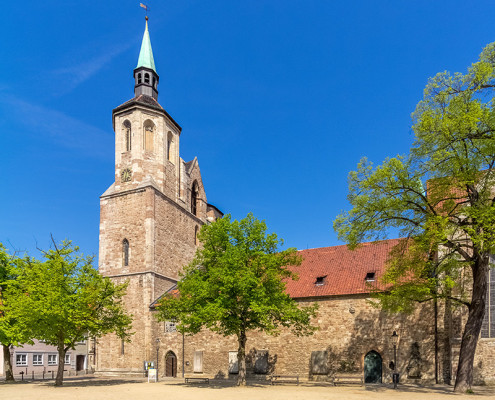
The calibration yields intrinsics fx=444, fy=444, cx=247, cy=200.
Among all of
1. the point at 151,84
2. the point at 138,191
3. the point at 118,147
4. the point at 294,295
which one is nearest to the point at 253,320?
the point at 294,295

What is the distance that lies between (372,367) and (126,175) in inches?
1005

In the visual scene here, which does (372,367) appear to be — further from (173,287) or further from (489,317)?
(173,287)

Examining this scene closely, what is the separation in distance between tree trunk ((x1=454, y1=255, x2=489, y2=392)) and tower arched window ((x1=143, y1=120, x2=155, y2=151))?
29.4m

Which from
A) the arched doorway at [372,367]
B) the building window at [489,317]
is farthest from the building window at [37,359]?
the building window at [489,317]

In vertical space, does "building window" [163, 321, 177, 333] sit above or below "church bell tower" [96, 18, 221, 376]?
below

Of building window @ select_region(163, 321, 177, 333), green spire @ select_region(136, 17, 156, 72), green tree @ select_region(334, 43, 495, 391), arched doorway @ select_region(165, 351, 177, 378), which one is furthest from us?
green spire @ select_region(136, 17, 156, 72)

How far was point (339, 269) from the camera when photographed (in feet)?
104

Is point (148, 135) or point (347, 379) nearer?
point (347, 379)

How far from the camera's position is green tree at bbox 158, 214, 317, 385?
77.0 feet

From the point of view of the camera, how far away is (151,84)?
145ft

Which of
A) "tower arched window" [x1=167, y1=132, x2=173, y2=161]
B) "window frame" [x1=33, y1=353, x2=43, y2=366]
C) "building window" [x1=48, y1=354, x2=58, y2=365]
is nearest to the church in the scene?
"tower arched window" [x1=167, y1=132, x2=173, y2=161]

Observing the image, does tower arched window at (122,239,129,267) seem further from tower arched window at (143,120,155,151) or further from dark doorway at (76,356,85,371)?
dark doorway at (76,356,85,371)

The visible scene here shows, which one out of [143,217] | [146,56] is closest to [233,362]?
[143,217]

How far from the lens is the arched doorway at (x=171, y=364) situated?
112ft
